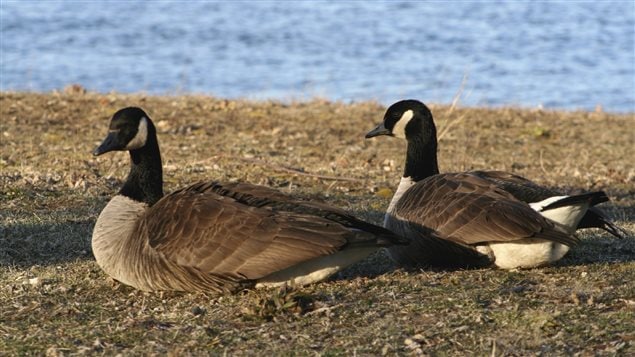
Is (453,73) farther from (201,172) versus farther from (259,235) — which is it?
(259,235)

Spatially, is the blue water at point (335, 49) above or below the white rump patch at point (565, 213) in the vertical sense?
below

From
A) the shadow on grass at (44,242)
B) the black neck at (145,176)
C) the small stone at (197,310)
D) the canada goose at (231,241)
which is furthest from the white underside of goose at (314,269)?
the shadow on grass at (44,242)

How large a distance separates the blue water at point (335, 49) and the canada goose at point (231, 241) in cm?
1158

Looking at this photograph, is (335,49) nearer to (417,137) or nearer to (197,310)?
(417,137)

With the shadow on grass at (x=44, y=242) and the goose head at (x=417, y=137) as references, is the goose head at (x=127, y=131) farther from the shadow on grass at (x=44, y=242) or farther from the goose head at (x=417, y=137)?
the goose head at (x=417, y=137)

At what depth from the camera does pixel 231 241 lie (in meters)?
6.04

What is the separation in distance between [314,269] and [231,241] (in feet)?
1.77

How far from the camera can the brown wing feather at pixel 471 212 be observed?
6406mm

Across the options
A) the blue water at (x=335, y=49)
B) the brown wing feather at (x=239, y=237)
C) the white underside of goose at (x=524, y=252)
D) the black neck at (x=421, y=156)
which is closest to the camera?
the brown wing feather at (x=239, y=237)

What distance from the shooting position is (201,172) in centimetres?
1061

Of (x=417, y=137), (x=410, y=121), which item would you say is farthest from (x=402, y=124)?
(x=417, y=137)

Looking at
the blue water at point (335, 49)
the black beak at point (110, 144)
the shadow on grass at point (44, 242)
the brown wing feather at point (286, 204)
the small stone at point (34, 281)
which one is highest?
the black beak at point (110, 144)

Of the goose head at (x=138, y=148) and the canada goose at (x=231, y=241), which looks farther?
Answer: the goose head at (x=138, y=148)

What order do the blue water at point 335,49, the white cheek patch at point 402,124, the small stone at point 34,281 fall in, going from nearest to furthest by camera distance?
the small stone at point 34,281 < the white cheek patch at point 402,124 < the blue water at point 335,49
